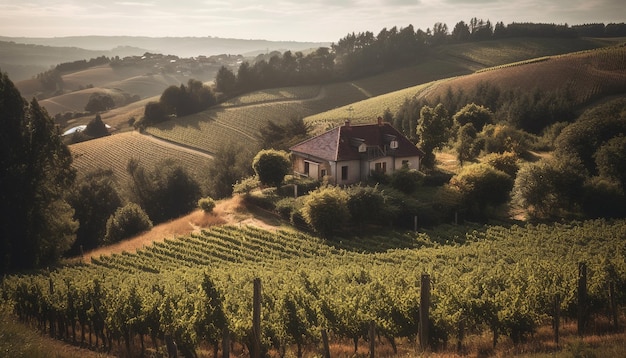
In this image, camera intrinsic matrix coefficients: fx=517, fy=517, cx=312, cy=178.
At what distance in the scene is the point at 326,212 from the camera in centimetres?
3762

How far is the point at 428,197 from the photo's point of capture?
44281 millimetres

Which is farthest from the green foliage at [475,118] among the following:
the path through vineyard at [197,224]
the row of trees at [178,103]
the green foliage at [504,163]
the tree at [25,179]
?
the row of trees at [178,103]

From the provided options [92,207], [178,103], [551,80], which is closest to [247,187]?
[92,207]

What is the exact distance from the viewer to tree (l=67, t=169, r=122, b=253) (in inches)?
2002

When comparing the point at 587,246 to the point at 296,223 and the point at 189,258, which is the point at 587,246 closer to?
the point at 296,223

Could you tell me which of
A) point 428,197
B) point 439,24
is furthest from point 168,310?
point 439,24

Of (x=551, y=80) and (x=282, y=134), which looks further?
(x=551, y=80)

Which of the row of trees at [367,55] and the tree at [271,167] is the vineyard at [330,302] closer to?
the tree at [271,167]

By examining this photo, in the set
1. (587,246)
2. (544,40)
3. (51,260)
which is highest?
(544,40)

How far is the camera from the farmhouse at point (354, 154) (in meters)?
48.3

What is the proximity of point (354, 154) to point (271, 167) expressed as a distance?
26.8ft

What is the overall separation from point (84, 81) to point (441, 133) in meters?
171

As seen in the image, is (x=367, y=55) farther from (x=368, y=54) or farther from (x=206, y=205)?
(x=206, y=205)

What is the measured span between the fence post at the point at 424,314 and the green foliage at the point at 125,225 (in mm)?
37330
